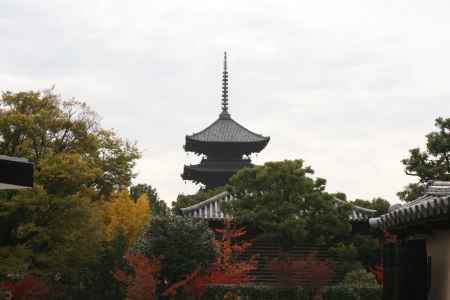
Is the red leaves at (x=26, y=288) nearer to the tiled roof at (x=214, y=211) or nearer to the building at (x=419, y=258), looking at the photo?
A: the tiled roof at (x=214, y=211)

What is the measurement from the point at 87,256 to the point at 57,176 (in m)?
3.02

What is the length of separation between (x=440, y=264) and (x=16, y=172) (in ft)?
14.8

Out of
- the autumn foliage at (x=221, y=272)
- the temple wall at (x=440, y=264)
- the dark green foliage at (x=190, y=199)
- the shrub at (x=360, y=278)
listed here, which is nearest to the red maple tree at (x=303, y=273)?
the shrub at (x=360, y=278)

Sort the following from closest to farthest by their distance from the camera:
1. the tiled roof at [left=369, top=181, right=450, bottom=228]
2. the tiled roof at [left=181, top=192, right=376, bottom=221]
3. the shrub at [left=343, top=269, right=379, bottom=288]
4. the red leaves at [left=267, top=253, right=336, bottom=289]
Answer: the tiled roof at [left=369, top=181, right=450, bottom=228] < the red leaves at [left=267, top=253, right=336, bottom=289] < the shrub at [left=343, top=269, right=379, bottom=288] < the tiled roof at [left=181, top=192, right=376, bottom=221]

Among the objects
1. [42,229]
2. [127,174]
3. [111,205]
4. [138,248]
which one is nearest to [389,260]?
[138,248]

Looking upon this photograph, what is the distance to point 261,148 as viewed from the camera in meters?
60.7

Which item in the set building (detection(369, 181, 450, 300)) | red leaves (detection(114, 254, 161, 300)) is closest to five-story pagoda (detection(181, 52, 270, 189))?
red leaves (detection(114, 254, 161, 300))

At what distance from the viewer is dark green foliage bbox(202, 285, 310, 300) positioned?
80.1 ft

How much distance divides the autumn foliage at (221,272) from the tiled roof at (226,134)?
30249mm

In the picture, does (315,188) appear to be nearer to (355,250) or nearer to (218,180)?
(355,250)

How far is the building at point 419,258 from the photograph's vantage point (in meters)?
8.87

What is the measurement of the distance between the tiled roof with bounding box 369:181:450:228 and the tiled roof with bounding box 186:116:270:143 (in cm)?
4823

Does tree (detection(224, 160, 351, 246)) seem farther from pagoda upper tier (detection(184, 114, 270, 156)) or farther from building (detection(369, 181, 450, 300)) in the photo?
pagoda upper tier (detection(184, 114, 270, 156))

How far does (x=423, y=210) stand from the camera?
8.23 meters
